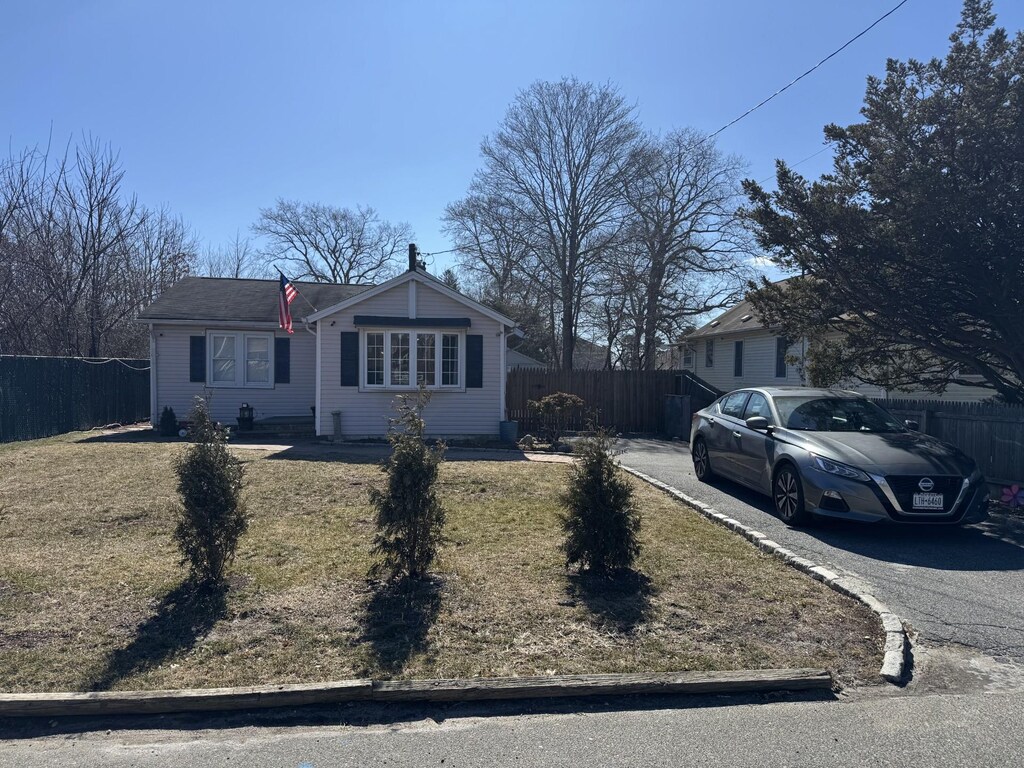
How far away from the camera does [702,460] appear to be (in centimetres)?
1089

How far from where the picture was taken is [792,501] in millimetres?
7816

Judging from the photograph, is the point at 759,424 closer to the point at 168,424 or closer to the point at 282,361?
the point at 282,361

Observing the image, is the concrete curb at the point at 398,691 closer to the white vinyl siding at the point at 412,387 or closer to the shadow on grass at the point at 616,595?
the shadow on grass at the point at 616,595

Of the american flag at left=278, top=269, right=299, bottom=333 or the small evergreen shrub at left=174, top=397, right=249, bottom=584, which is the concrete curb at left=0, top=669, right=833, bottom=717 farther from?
the american flag at left=278, top=269, right=299, bottom=333

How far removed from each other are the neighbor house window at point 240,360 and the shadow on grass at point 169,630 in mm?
13406

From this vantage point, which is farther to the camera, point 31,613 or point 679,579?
point 679,579

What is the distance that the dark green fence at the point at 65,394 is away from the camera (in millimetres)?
15074

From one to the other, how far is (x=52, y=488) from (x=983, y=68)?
45.0ft

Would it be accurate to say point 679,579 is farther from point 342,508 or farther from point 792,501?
A: point 342,508

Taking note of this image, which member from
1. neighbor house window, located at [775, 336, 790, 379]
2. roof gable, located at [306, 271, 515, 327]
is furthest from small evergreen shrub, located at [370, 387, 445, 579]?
neighbor house window, located at [775, 336, 790, 379]

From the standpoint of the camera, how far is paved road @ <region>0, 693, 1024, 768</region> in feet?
11.0

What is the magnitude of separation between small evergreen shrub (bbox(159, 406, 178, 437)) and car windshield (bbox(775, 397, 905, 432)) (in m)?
13.7

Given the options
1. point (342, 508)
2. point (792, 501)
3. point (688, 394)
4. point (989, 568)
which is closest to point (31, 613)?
point (342, 508)

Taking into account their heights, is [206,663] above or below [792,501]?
below
